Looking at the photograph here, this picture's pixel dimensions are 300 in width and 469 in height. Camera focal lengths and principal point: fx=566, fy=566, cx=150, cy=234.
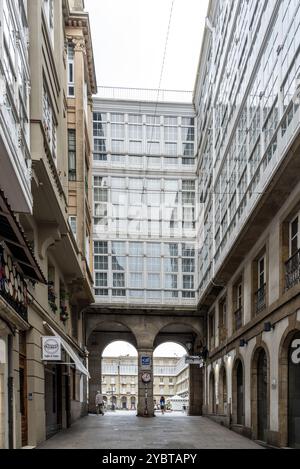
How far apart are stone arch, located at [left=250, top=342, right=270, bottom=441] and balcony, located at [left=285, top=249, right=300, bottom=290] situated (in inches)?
117

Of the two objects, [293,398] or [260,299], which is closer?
[293,398]

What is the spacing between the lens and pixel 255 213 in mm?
17531

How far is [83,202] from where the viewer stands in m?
27.3

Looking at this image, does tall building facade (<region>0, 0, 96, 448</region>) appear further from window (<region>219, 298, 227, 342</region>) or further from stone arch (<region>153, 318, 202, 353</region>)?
stone arch (<region>153, 318, 202, 353</region>)

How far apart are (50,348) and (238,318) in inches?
397

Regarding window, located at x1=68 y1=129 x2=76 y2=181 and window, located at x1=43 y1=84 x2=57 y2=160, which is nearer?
window, located at x1=43 y1=84 x2=57 y2=160

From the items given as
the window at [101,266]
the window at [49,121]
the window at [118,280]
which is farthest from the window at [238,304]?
the window at [101,266]

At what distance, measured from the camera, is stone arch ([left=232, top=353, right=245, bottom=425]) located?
2275 cm

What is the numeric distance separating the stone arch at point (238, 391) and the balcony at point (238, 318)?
1339 mm

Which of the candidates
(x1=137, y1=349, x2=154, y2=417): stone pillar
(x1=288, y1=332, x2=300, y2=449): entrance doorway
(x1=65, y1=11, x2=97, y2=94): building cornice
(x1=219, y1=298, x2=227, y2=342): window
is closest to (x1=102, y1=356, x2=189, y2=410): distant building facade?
(x1=137, y1=349, x2=154, y2=417): stone pillar

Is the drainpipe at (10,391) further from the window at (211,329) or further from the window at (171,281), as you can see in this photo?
the window at (171,281)

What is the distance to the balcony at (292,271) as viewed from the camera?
50.1ft

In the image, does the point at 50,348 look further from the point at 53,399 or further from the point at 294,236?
the point at 294,236

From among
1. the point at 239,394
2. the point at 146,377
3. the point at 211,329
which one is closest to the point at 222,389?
the point at 239,394
